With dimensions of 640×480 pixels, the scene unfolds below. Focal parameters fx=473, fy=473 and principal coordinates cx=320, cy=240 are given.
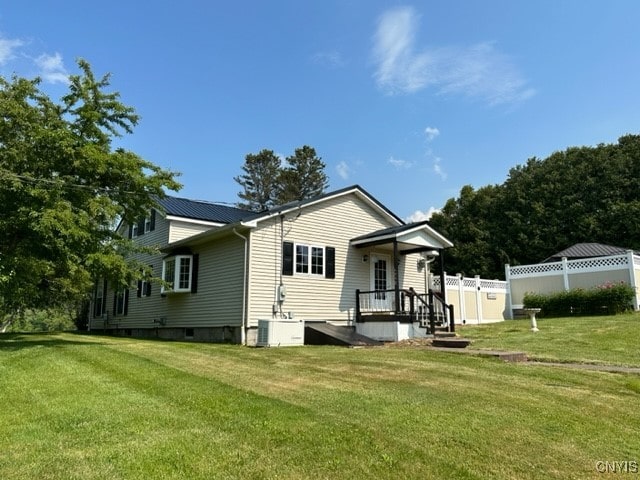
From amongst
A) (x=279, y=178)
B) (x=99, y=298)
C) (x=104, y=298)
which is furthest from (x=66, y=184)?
(x=279, y=178)

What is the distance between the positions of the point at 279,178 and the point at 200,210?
25873mm

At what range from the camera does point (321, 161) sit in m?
45.6

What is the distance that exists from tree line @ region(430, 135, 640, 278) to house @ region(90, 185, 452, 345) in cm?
2270

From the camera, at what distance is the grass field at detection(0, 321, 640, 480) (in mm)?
3510

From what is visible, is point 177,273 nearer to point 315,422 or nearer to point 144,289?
point 144,289

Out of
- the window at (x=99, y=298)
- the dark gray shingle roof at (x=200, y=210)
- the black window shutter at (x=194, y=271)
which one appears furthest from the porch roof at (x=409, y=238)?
the window at (x=99, y=298)

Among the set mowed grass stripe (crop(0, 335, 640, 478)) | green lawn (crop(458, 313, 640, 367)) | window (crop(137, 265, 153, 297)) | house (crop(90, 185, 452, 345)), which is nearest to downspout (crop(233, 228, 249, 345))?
house (crop(90, 185, 452, 345))

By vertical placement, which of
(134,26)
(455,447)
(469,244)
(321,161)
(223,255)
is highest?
(321,161)

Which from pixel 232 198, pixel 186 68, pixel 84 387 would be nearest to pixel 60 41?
pixel 186 68

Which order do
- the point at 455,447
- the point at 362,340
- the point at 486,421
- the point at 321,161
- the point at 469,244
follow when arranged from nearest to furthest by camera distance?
the point at 455,447 < the point at 486,421 < the point at 362,340 < the point at 469,244 < the point at 321,161

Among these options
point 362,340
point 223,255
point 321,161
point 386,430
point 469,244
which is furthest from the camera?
point 321,161

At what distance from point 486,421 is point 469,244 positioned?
3676 centimetres

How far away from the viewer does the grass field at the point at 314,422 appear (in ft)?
11.5

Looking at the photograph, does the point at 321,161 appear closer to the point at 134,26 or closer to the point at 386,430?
the point at 134,26
